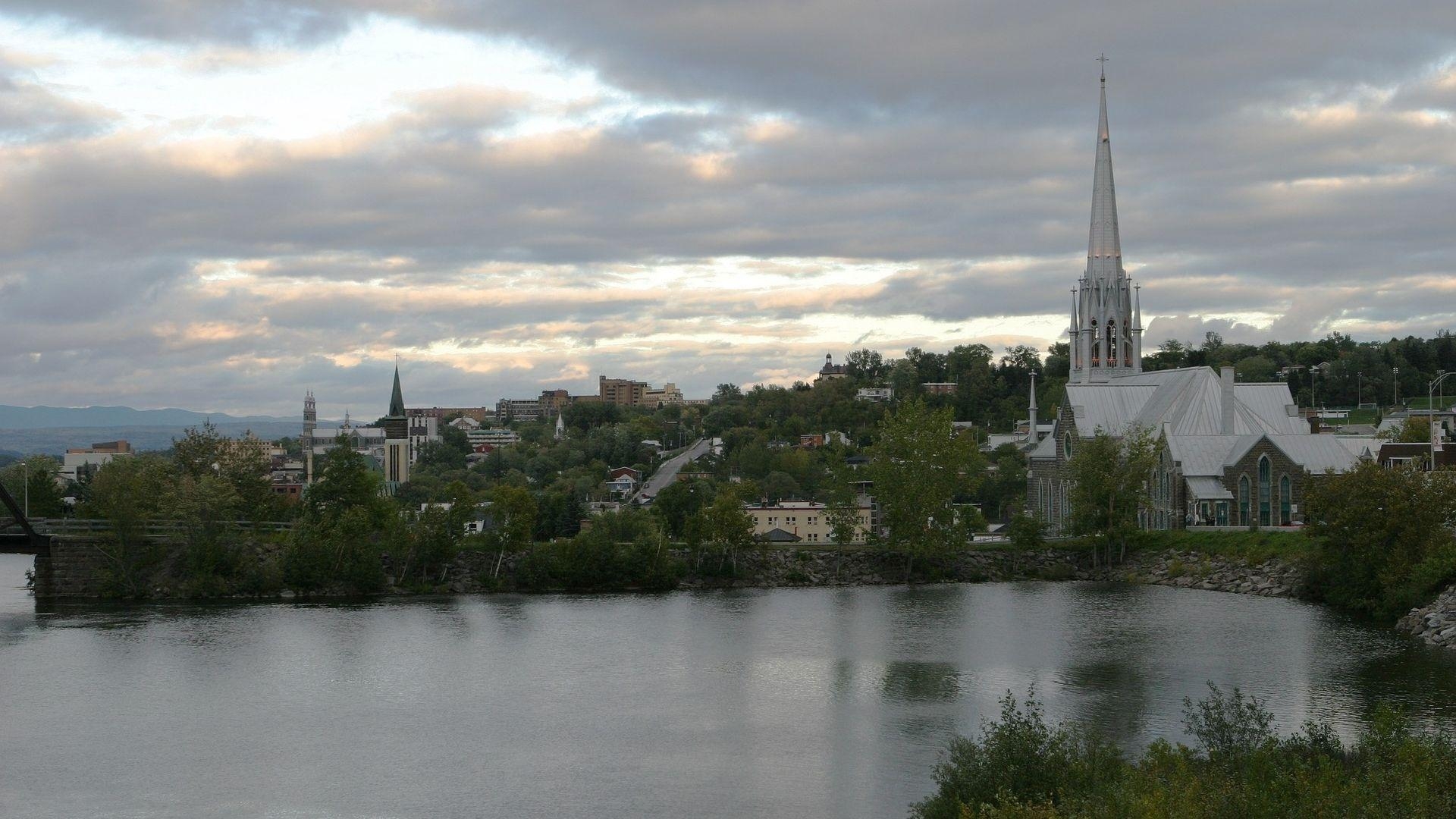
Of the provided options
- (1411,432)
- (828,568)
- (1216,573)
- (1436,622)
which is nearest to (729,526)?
(828,568)

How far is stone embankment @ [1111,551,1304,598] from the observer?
177ft

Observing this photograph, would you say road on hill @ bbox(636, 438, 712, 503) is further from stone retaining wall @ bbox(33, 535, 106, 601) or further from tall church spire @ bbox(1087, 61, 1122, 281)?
stone retaining wall @ bbox(33, 535, 106, 601)

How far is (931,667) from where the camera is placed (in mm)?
37906

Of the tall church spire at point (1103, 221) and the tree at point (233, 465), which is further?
the tall church spire at point (1103, 221)

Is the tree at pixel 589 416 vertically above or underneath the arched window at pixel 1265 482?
above

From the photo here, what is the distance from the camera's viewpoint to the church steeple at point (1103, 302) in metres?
87.0

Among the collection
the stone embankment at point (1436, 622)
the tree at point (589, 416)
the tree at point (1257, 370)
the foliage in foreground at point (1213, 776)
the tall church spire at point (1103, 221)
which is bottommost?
the stone embankment at point (1436, 622)

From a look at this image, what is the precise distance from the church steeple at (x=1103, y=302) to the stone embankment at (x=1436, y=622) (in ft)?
149

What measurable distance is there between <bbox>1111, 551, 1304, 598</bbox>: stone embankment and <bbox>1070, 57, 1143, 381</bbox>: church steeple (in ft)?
83.9

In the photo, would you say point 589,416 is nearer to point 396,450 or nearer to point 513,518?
point 396,450

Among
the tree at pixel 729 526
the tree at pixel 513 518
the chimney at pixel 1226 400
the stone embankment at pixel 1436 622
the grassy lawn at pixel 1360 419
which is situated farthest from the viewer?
the grassy lawn at pixel 1360 419

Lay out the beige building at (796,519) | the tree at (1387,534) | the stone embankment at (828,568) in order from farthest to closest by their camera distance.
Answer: the beige building at (796,519) < the stone embankment at (828,568) < the tree at (1387,534)

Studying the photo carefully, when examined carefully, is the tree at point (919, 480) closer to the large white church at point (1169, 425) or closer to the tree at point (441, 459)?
the large white church at point (1169, 425)

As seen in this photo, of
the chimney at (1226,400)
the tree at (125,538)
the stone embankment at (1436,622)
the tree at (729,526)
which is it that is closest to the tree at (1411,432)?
the chimney at (1226,400)
